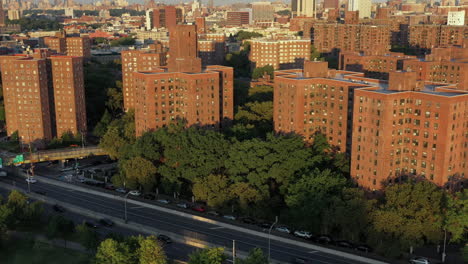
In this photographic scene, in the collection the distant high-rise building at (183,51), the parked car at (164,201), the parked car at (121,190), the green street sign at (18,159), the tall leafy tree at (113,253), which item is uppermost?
the distant high-rise building at (183,51)

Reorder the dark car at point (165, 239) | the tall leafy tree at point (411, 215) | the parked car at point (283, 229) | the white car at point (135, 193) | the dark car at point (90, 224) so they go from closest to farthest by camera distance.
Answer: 1. the tall leafy tree at point (411, 215)
2. the dark car at point (165, 239)
3. the parked car at point (283, 229)
4. the dark car at point (90, 224)
5. the white car at point (135, 193)

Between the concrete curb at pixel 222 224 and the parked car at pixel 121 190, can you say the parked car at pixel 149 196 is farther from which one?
the parked car at pixel 121 190

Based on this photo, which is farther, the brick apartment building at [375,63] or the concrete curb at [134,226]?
the brick apartment building at [375,63]

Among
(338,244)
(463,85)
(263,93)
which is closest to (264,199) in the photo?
(338,244)

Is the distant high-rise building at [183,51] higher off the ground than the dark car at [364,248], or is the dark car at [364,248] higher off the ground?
the distant high-rise building at [183,51]

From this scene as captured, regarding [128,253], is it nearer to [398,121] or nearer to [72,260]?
[72,260]

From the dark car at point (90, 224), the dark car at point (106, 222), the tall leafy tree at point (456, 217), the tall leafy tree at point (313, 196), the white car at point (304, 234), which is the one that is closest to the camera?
the tall leafy tree at point (456, 217)

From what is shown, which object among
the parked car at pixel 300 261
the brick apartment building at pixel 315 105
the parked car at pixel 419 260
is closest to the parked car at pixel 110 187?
the brick apartment building at pixel 315 105
